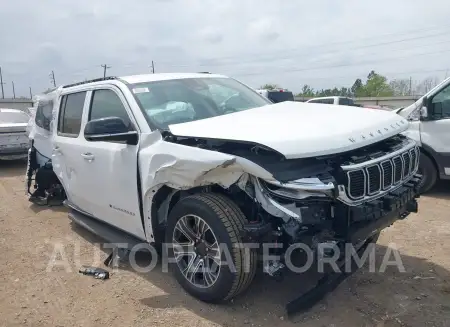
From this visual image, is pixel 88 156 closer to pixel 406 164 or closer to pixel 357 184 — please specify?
pixel 357 184

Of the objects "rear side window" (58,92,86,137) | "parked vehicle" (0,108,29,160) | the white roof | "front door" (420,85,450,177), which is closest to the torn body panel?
the white roof

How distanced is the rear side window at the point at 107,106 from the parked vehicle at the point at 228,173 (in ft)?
0.04

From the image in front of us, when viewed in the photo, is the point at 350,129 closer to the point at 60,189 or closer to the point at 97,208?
the point at 97,208

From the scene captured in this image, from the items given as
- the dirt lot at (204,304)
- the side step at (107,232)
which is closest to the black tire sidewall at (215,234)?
the dirt lot at (204,304)

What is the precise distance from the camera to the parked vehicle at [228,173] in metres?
3.01

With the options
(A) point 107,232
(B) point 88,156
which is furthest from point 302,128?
(A) point 107,232

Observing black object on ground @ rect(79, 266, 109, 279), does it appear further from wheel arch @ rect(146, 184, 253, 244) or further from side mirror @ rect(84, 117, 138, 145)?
side mirror @ rect(84, 117, 138, 145)

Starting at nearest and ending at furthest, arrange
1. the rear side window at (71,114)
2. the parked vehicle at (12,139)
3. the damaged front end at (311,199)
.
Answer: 1. the damaged front end at (311,199)
2. the rear side window at (71,114)
3. the parked vehicle at (12,139)

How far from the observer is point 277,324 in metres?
3.29

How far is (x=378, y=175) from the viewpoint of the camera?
3232 millimetres

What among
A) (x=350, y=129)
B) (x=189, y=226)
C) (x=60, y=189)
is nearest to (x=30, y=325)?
(x=189, y=226)

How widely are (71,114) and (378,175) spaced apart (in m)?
3.65

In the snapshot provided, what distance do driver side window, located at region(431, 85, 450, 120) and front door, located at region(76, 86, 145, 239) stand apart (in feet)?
16.0

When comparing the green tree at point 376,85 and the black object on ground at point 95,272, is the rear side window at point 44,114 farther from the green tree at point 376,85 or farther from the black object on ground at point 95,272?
the green tree at point 376,85
